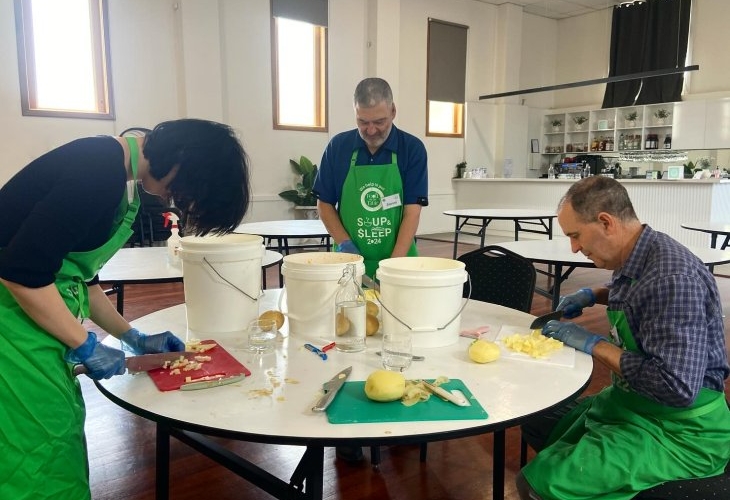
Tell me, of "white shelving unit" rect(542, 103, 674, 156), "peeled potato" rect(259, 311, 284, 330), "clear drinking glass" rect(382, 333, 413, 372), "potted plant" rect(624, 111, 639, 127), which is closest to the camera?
"clear drinking glass" rect(382, 333, 413, 372)

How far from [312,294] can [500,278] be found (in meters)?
1.15

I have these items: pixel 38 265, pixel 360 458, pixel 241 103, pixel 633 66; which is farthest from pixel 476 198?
pixel 38 265

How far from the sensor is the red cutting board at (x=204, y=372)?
1221 mm

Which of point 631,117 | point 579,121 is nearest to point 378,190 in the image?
point 631,117

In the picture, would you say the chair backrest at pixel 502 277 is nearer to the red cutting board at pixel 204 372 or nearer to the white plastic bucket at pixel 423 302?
the white plastic bucket at pixel 423 302

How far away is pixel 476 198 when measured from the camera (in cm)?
1005

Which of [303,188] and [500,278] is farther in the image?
[303,188]

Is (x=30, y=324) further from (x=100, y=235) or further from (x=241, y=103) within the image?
(x=241, y=103)

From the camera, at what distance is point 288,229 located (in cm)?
432

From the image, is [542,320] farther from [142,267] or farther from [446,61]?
[446,61]

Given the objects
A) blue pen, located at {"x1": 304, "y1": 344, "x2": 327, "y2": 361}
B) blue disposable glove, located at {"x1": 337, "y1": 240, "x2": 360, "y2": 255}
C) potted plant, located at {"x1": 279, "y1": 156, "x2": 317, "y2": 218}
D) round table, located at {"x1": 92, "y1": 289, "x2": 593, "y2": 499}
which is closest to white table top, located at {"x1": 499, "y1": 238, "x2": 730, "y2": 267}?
blue disposable glove, located at {"x1": 337, "y1": 240, "x2": 360, "y2": 255}

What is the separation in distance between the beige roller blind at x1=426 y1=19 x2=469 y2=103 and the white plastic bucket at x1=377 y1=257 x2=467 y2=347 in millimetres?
8903

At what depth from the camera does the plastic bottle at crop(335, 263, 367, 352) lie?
1485mm

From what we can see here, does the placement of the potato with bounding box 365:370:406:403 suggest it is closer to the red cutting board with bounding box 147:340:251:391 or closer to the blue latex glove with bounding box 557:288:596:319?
the red cutting board with bounding box 147:340:251:391
